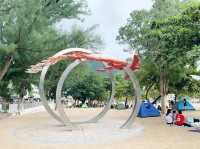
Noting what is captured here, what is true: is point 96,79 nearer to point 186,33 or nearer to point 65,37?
point 65,37

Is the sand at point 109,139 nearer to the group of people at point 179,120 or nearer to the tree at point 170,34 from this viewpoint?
the group of people at point 179,120

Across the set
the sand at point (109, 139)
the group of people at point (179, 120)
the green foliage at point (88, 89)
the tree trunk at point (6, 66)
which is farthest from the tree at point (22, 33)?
the green foliage at point (88, 89)

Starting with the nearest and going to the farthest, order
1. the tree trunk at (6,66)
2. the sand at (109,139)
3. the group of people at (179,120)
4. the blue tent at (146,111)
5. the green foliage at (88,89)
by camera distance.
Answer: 1. the sand at (109,139)
2. the group of people at (179,120)
3. the tree trunk at (6,66)
4. the blue tent at (146,111)
5. the green foliage at (88,89)

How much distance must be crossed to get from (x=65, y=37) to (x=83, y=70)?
11.3 ft

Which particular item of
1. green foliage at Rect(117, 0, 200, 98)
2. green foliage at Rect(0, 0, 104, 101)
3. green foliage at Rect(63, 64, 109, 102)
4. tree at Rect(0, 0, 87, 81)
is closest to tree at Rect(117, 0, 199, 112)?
green foliage at Rect(117, 0, 200, 98)

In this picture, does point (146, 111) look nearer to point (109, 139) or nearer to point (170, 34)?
point (170, 34)

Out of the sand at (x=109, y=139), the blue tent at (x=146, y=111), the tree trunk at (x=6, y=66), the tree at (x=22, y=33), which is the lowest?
the sand at (x=109, y=139)

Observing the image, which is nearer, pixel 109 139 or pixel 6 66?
pixel 109 139

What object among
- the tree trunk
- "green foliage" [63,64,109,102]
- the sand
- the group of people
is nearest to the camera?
the sand

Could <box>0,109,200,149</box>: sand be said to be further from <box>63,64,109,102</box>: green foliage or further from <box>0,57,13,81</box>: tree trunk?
<box>63,64,109,102</box>: green foliage

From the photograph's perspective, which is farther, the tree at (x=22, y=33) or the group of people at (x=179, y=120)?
the tree at (x=22, y=33)

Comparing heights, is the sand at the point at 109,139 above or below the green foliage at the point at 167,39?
below

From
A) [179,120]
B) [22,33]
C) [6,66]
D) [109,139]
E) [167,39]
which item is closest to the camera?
[109,139]

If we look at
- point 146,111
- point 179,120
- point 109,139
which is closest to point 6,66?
point 146,111
